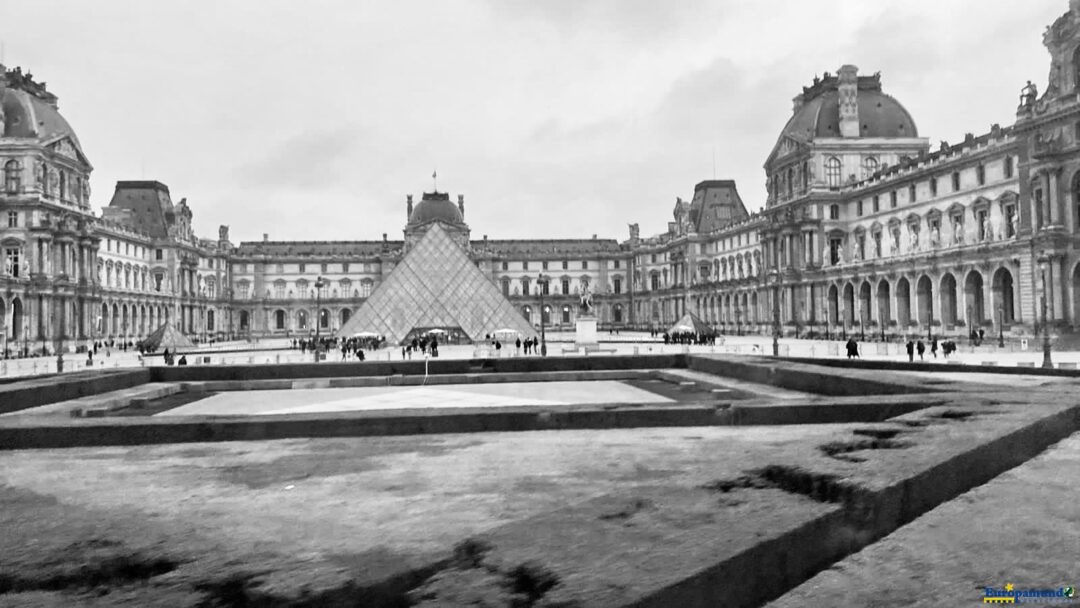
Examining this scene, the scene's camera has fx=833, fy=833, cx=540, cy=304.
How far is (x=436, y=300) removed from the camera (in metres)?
58.2

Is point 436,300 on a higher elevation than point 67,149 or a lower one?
lower

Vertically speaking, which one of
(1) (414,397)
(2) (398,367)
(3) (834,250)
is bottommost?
(1) (414,397)

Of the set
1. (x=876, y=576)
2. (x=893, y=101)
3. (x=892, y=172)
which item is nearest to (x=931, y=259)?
(x=892, y=172)

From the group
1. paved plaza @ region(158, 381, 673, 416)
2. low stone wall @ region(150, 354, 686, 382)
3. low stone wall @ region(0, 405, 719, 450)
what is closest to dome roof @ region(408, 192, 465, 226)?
low stone wall @ region(150, 354, 686, 382)

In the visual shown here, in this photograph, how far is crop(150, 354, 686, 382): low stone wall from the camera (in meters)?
24.8

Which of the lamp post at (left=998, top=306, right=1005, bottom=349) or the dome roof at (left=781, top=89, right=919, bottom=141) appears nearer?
the lamp post at (left=998, top=306, right=1005, bottom=349)

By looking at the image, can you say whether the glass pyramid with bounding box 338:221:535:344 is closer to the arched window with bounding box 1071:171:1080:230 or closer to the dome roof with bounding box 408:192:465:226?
the arched window with bounding box 1071:171:1080:230

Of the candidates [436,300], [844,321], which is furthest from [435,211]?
[844,321]

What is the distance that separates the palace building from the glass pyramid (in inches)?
8.9

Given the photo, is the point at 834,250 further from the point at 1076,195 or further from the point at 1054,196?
the point at 1076,195

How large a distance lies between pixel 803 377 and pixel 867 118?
51.0 meters

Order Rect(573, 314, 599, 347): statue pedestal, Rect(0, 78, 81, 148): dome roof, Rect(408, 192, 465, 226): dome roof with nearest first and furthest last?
1. Rect(573, 314, 599, 347): statue pedestal
2. Rect(0, 78, 81, 148): dome roof
3. Rect(408, 192, 465, 226): dome roof

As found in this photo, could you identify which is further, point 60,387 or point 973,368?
point 973,368

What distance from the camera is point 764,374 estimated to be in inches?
788
